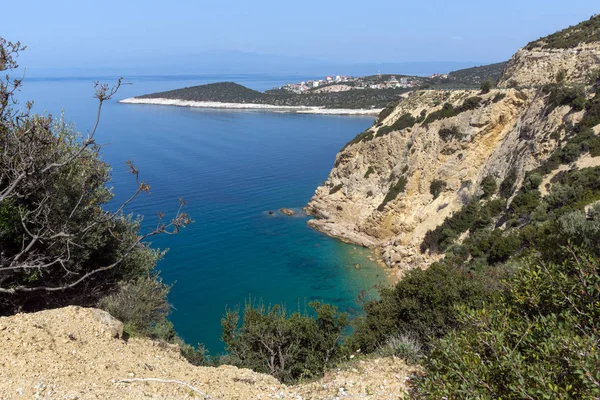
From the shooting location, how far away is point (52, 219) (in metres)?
8.92

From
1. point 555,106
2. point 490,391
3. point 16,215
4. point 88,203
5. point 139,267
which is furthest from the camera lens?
point 555,106

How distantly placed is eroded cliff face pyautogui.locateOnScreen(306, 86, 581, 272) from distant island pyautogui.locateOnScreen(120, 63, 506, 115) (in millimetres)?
77074

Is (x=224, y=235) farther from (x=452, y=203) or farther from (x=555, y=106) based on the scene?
(x=555, y=106)

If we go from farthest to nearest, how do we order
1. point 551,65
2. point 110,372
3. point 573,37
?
point 573,37 → point 551,65 → point 110,372

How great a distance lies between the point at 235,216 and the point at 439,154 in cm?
1843

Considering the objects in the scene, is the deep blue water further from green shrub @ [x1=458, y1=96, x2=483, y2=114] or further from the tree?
green shrub @ [x1=458, y1=96, x2=483, y2=114]

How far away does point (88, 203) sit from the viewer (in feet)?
32.6

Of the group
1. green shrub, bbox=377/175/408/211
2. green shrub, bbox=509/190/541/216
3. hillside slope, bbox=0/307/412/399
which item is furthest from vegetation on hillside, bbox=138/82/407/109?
hillside slope, bbox=0/307/412/399

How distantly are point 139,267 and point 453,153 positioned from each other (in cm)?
2701

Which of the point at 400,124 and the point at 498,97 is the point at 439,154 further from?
the point at 400,124

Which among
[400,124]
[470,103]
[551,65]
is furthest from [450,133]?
[551,65]

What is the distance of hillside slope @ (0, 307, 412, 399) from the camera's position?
5.68 metres

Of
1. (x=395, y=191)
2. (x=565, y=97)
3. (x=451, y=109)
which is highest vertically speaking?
(x=565, y=97)

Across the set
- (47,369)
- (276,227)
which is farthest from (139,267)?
(276,227)
